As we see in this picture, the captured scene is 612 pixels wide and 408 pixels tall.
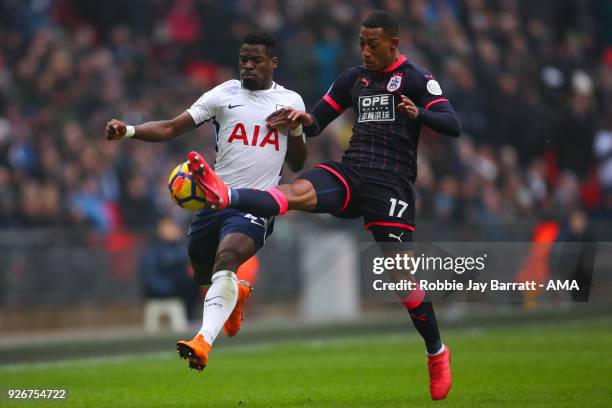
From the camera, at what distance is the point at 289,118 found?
10039 millimetres

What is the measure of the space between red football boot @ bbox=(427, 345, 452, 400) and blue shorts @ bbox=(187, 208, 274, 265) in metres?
1.72

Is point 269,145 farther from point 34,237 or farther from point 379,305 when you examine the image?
point 379,305

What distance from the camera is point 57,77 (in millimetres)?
19094

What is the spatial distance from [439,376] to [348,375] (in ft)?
9.24

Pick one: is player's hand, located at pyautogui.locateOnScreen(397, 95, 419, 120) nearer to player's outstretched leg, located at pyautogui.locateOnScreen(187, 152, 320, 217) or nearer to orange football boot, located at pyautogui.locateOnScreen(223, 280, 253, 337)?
player's outstretched leg, located at pyautogui.locateOnScreen(187, 152, 320, 217)

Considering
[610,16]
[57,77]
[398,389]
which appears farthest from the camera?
[610,16]

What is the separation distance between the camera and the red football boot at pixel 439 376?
10.0 metres

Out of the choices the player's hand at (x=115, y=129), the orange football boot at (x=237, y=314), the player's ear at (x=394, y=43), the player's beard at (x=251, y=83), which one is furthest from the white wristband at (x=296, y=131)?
the player's hand at (x=115, y=129)

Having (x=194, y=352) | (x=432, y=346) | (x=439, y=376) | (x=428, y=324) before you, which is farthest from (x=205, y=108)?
(x=439, y=376)

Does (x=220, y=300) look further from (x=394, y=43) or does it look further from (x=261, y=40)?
(x=394, y=43)

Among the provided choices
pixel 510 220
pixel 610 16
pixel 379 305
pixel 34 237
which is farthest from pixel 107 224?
pixel 610 16

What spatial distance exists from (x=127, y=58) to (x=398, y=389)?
36.5 feet

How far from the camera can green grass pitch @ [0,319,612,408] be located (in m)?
10.2

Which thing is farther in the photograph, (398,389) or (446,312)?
(446,312)
